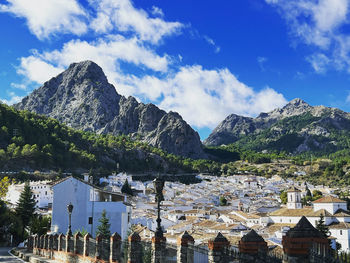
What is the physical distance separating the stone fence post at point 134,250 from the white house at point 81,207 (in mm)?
25543

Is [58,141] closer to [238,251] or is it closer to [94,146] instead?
[94,146]

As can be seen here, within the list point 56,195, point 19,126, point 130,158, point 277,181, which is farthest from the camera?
point 130,158

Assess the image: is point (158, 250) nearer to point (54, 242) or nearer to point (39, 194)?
point (54, 242)

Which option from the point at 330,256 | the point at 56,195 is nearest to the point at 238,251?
the point at 330,256

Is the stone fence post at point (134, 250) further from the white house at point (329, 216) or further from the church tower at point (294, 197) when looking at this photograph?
the church tower at point (294, 197)

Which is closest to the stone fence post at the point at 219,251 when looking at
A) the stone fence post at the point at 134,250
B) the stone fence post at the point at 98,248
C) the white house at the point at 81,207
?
the stone fence post at the point at 134,250

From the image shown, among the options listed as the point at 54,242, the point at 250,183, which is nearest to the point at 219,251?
the point at 54,242

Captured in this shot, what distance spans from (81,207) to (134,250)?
85.4ft

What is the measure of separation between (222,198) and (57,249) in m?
88.1

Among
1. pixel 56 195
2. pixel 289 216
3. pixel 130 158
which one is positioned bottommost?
pixel 289 216

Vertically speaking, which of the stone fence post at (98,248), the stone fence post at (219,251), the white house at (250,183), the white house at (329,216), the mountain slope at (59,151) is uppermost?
the mountain slope at (59,151)

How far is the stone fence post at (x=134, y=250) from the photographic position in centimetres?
1196

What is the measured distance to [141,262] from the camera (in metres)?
12.1

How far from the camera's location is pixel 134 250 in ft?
39.4
